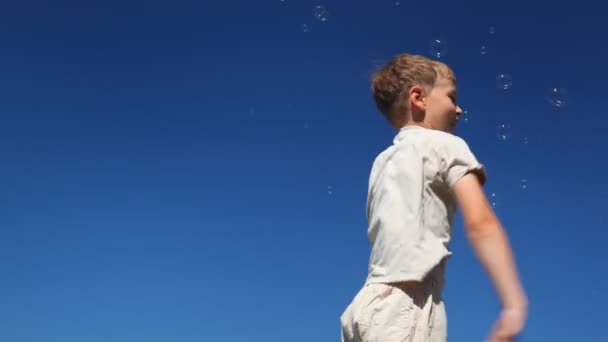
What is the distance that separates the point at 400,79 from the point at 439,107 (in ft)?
0.79

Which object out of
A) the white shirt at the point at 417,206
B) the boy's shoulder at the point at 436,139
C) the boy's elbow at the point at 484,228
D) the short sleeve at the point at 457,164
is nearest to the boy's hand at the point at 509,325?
the boy's elbow at the point at 484,228

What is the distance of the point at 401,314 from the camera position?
122 inches

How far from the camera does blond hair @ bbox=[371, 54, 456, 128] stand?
3717mm

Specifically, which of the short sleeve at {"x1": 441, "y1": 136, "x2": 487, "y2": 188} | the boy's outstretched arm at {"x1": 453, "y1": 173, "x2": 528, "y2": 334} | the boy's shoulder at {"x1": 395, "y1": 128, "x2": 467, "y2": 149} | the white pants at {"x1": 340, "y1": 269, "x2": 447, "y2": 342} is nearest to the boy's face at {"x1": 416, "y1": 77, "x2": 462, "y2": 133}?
the boy's shoulder at {"x1": 395, "y1": 128, "x2": 467, "y2": 149}

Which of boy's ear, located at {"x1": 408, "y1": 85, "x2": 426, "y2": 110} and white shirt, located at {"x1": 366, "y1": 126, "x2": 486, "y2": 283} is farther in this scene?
boy's ear, located at {"x1": 408, "y1": 85, "x2": 426, "y2": 110}

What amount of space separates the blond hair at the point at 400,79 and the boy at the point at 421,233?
0.30ft

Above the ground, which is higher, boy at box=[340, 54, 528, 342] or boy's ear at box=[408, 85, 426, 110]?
boy's ear at box=[408, 85, 426, 110]

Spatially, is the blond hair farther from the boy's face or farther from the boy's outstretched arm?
the boy's outstretched arm

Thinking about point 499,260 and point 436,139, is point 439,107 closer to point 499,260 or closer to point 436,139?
point 436,139

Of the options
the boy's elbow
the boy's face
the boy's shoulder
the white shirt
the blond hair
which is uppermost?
the blond hair

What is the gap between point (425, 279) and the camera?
3.18 m

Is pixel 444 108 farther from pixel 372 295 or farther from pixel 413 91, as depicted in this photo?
pixel 372 295

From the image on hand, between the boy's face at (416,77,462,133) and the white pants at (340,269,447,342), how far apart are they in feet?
2.48

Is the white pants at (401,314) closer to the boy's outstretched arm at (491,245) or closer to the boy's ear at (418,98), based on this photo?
the boy's outstretched arm at (491,245)
